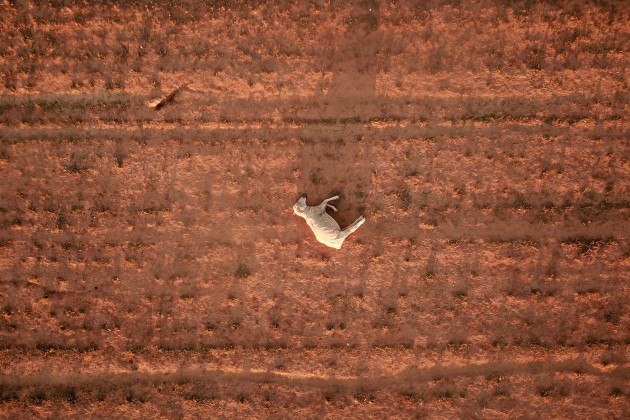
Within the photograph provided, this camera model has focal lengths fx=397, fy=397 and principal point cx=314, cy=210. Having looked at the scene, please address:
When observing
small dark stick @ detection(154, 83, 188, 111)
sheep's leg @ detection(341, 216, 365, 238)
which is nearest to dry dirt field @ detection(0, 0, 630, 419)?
small dark stick @ detection(154, 83, 188, 111)

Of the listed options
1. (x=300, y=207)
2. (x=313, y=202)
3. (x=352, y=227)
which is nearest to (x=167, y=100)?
(x=300, y=207)

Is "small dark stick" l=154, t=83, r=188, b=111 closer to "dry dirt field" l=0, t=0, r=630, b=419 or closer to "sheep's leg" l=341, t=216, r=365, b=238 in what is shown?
"dry dirt field" l=0, t=0, r=630, b=419

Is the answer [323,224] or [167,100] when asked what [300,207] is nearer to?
[323,224]

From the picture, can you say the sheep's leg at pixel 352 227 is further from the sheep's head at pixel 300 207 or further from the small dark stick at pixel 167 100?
the small dark stick at pixel 167 100

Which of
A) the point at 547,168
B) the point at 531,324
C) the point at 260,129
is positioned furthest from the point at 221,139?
the point at 531,324

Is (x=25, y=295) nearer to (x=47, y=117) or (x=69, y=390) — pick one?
(x=69, y=390)

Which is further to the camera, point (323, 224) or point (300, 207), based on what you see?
point (300, 207)

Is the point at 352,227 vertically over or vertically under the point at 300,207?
under
